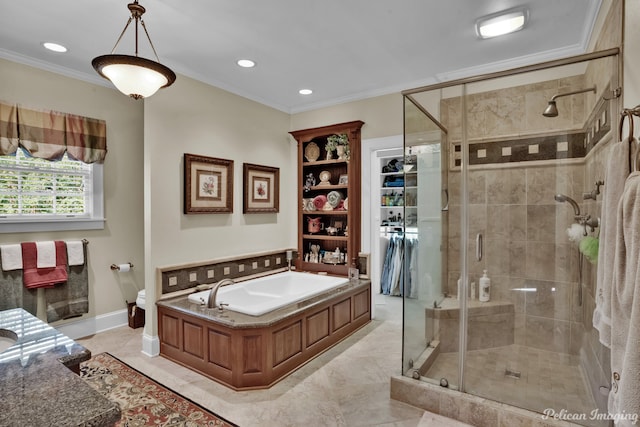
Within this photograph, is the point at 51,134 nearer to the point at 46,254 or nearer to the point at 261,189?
the point at 46,254

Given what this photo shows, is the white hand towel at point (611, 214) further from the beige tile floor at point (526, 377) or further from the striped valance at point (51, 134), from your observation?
the striped valance at point (51, 134)

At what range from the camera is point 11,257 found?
2.96m

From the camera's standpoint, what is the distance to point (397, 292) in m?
5.18

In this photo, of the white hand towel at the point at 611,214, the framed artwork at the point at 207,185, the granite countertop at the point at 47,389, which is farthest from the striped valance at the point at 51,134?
the white hand towel at the point at 611,214

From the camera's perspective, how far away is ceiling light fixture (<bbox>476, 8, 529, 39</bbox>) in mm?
2395

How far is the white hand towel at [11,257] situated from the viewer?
115 inches

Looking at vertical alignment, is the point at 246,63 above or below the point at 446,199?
above

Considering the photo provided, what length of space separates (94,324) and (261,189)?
7.56 ft

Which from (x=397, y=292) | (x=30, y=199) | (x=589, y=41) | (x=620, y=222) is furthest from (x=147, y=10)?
(x=397, y=292)

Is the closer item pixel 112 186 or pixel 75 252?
pixel 75 252

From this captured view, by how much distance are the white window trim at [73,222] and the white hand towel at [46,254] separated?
152mm

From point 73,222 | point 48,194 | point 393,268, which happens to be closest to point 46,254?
point 73,222

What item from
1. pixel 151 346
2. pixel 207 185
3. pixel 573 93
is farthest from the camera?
pixel 207 185

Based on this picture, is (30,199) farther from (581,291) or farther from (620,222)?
(581,291)
